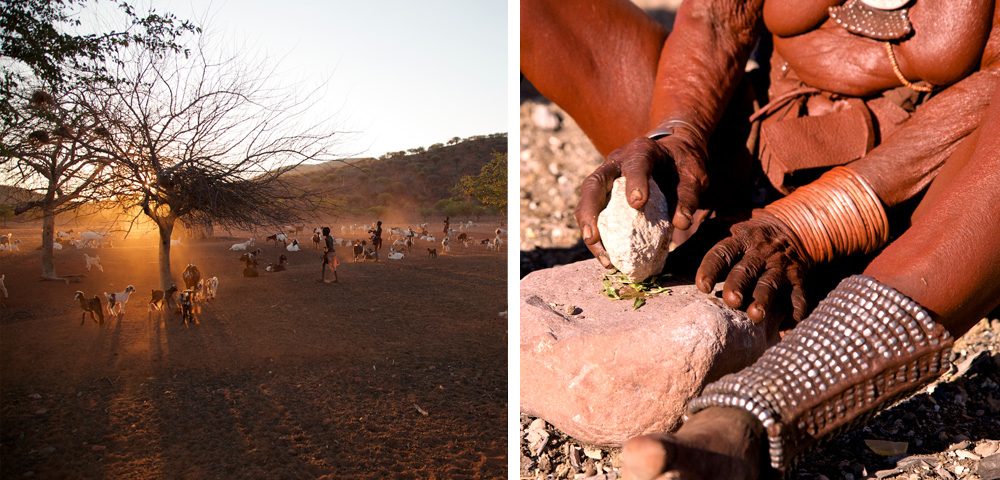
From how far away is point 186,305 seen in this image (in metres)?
5.16

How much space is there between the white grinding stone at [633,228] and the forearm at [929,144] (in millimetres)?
713

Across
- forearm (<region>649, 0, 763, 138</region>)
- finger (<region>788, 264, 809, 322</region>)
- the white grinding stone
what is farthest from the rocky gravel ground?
forearm (<region>649, 0, 763, 138</region>)

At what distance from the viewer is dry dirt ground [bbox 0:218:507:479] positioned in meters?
3.41

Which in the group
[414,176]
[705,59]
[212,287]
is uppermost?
[414,176]

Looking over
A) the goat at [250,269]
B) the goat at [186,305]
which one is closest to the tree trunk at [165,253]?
the goat at [186,305]

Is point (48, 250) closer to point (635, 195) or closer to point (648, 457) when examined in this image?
point (635, 195)

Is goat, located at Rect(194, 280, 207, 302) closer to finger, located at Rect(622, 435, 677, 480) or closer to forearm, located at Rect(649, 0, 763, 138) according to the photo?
forearm, located at Rect(649, 0, 763, 138)

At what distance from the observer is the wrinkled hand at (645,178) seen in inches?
61.6

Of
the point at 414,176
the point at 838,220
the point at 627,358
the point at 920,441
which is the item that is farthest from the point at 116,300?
the point at 414,176

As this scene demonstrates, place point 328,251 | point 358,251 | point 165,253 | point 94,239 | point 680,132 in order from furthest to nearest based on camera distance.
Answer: point 358,251 < point 328,251 < point 94,239 < point 165,253 < point 680,132

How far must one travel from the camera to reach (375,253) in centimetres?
1043

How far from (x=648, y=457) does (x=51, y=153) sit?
4.86 metres

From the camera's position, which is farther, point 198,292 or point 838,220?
point 198,292

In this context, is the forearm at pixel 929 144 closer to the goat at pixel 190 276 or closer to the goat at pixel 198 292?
the goat at pixel 190 276
